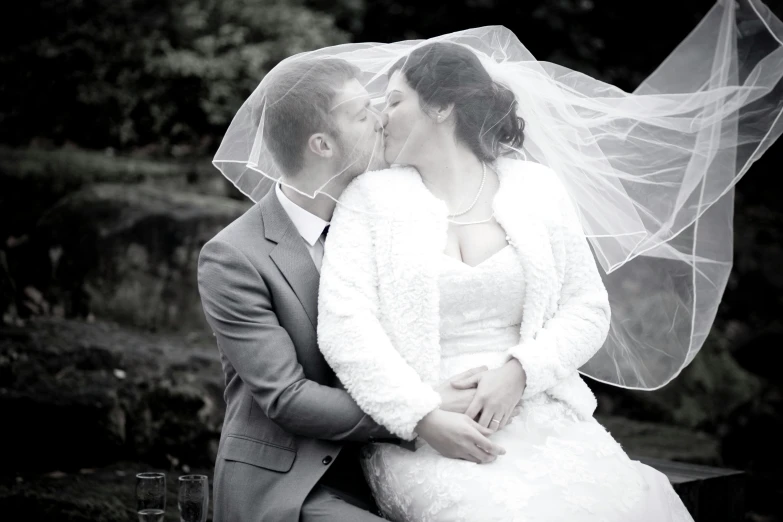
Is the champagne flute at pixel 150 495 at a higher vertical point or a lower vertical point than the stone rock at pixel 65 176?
higher

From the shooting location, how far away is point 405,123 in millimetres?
2922

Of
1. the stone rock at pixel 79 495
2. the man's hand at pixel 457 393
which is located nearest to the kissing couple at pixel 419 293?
the man's hand at pixel 457 393

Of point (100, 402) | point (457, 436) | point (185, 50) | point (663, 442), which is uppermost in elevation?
point (457, 436)

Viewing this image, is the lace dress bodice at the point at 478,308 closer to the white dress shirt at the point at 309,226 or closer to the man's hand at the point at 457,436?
the man's hand at the point at 457,436

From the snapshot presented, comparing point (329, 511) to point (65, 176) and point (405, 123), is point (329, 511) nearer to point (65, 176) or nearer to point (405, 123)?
point (405, 123)

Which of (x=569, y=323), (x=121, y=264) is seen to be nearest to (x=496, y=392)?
(x=569, y=323)

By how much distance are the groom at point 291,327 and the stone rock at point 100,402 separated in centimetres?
199

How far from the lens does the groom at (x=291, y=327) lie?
2.67 meters

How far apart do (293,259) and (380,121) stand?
562 millimetres

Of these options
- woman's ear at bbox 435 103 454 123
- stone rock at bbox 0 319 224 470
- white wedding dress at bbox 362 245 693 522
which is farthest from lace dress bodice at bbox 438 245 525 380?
stone rock at bbox 0 319 224 470

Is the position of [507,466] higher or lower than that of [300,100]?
lower

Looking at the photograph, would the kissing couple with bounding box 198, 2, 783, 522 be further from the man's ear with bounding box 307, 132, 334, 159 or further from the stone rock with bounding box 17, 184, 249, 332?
the stone rock with bounding box 17, 184, 249, 332

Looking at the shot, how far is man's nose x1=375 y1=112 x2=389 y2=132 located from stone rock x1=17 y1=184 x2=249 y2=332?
3.29 meters

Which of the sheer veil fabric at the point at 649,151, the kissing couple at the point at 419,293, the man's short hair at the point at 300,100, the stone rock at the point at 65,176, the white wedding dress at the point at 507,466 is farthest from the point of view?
the stone rock at the point at 65,176
